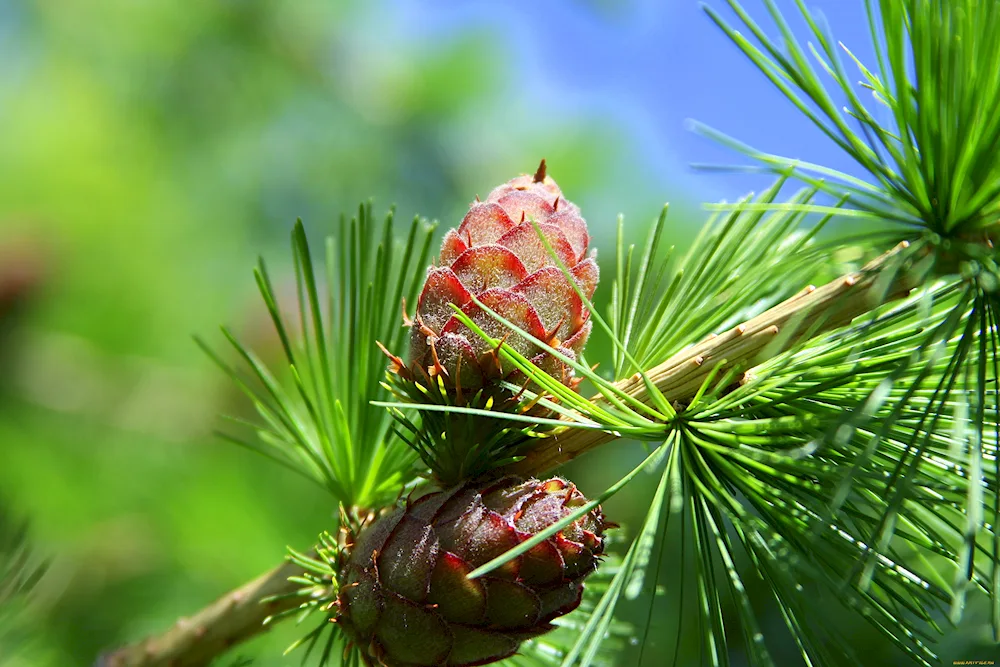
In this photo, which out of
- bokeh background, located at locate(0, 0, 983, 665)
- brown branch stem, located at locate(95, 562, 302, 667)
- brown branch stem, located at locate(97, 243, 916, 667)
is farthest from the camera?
bokeh background, located at locate(0, 0, 983, 665)

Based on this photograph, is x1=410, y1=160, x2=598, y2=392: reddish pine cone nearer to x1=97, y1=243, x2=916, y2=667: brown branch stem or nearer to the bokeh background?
x1=97, y1=243, x2=916, y2=667: brown branch stem

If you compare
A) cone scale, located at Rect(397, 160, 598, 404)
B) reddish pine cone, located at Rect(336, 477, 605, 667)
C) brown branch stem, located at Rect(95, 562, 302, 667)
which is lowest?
brown branch stem, located at Rect(95, 562, 302, 667)

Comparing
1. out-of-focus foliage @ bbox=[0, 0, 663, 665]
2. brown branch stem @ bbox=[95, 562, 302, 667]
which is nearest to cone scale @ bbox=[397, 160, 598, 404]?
brown branch stem @ bbox=[95, 562, 302, 667]

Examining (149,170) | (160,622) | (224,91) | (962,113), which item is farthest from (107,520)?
(962,113)

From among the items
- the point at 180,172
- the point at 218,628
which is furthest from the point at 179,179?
the point at 218,628

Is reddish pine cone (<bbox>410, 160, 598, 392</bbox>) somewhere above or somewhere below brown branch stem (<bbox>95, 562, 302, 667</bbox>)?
above

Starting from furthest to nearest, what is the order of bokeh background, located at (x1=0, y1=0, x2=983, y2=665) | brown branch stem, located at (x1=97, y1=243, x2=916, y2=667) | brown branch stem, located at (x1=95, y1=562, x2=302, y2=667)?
bokeh background, located at (x1=0, y1=0, x2=983, y2=665) → brown branch stem, located at (x1=95, y1=562, x2=302, y2=667) → brown branch stem, located at (x1=97, y1=243, x2=916, y2=667)

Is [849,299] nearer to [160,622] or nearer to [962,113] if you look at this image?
[962,113]

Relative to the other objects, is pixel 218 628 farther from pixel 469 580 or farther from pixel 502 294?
pixel 502 294
